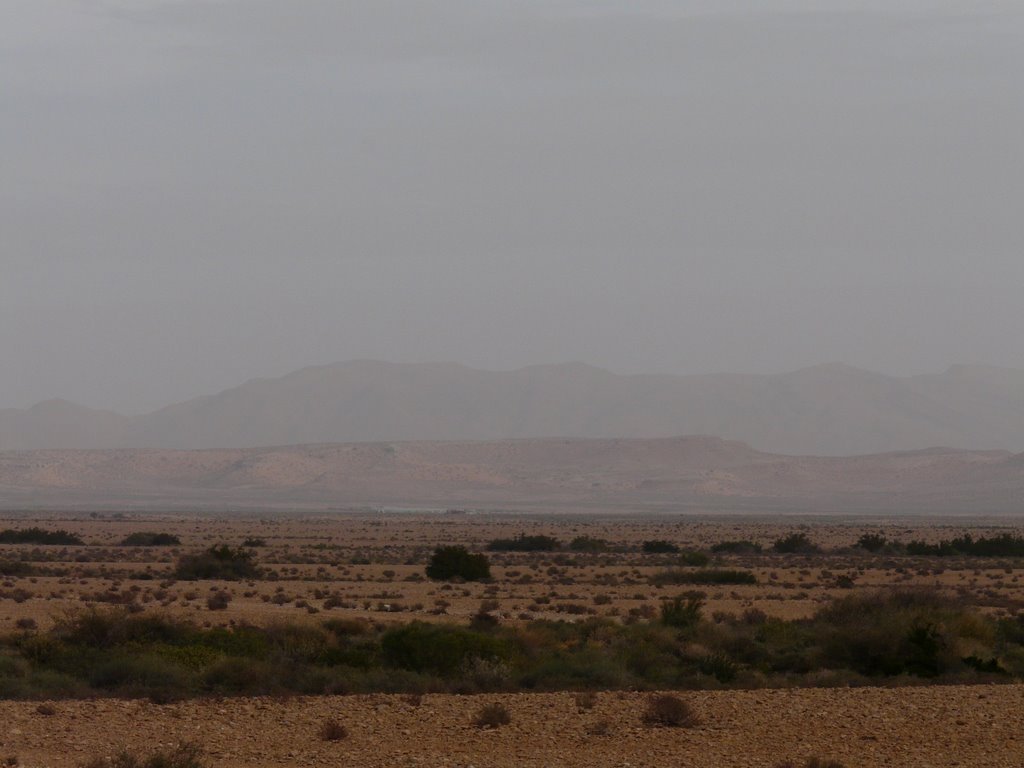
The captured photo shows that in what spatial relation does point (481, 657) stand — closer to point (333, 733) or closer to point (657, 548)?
point (333, 733)

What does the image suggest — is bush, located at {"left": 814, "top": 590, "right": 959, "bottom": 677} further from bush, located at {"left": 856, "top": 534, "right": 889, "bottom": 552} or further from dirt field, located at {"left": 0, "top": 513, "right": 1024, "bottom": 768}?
bush, located at {"left": 856, "top": 534, "right": 889, "bottom": 552}

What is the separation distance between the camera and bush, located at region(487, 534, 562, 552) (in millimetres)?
70188

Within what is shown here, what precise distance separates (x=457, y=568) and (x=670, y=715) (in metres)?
29.2

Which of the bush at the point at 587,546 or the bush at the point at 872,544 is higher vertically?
the bush at the point at 872,544

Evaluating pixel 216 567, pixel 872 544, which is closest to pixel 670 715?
pixel 216 567

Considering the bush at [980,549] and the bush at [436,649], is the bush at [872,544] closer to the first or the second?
the bush at [980,549]

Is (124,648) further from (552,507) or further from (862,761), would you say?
(552,507)

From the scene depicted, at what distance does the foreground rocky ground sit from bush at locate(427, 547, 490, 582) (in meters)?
26.6

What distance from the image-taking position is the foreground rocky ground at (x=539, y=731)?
610 inches

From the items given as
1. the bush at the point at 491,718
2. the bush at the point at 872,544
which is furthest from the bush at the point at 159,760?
the bush at the point at 872,544

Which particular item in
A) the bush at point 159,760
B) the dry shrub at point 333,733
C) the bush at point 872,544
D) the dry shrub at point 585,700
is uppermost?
the bush at point 872,544

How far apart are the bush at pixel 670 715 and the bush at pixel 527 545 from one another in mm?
51975

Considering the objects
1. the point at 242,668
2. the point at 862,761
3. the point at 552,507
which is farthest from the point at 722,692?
the point at 552,507

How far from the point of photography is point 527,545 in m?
71.1
